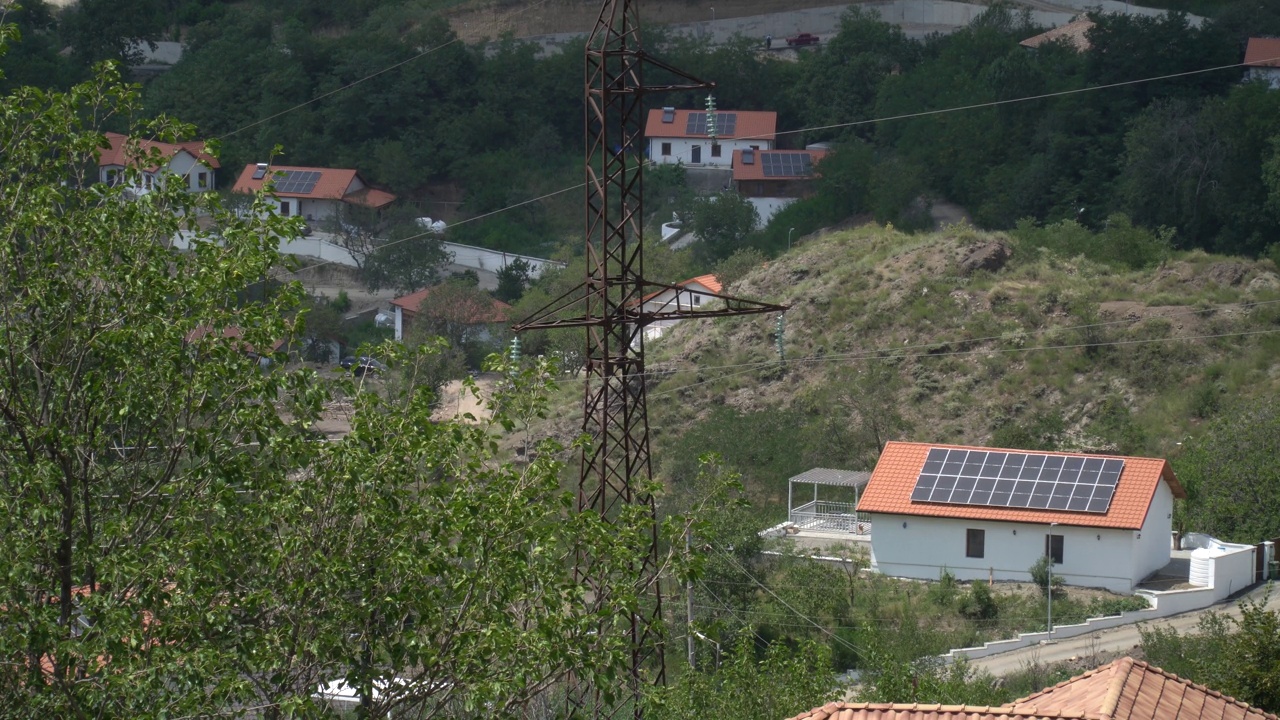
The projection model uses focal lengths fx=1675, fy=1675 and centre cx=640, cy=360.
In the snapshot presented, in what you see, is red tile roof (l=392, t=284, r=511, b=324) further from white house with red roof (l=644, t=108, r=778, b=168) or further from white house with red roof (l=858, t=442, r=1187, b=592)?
white house with red roof (l=858, t=442, r=1187, b=592)

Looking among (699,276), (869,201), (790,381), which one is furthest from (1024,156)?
(790,381)

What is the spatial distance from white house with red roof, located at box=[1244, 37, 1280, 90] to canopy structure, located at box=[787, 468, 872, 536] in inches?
1222

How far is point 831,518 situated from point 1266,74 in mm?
34429

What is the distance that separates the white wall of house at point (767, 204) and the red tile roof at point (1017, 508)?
3124 centimetres

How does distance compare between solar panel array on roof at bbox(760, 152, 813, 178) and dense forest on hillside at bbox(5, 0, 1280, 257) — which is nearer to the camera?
dense forest on hillside at bbox(5, 0, 1280, 257)

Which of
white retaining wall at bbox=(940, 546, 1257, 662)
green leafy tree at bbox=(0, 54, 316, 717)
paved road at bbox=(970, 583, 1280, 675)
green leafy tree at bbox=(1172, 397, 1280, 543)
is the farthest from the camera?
green leafy tree at bbox=(1172, 397, 1280, 543)

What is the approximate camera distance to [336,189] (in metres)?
64.8

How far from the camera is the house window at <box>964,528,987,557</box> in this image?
28.9m

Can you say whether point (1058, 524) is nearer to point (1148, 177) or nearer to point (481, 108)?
point (1148, 177)

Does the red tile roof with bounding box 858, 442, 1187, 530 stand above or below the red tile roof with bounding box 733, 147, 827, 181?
below

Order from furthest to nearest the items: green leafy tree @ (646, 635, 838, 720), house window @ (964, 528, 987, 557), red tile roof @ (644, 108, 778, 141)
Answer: red tile roof @ (644, 108, 778, 141) < house window @ (964, 528, 987, 557) < green leafy tree @ (646, 635, 838, 720)

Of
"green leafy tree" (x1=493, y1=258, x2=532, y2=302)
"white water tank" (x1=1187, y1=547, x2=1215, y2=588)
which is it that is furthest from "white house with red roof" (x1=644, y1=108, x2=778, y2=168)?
"white water tank" (x1=1187, y1=547, x2=1215, y2=588)

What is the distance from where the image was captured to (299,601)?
8.59 metres

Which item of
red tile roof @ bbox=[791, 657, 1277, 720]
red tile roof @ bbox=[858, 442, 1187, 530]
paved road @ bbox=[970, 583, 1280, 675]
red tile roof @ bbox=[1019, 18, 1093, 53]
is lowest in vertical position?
paved road @ bbox=[970, 583, 1280, 675]
